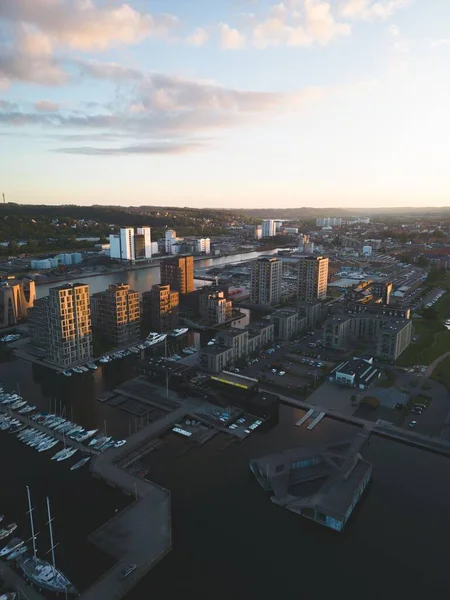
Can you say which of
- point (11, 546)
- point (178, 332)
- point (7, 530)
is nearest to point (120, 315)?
point (178, 332)

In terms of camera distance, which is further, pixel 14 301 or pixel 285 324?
pixel 14 301

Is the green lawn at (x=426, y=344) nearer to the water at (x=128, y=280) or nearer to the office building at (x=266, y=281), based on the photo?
the office building at (x=266, y=281)

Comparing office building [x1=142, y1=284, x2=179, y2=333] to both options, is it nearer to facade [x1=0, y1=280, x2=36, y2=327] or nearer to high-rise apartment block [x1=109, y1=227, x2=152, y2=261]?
facade [x1=0, y1=280, x2=36, y2=327]

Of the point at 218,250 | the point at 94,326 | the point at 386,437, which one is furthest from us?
the point at 218,250

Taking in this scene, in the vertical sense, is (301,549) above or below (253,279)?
below

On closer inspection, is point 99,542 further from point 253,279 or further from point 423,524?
point 253,279

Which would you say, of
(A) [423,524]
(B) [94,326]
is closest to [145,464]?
(A) [423,524]

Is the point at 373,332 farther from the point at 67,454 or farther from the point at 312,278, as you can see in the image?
the point at 67,454
